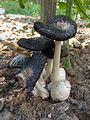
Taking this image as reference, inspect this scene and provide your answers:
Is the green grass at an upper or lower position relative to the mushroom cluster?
lower

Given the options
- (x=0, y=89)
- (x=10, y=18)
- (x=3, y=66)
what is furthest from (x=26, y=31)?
(x=0, y=89)

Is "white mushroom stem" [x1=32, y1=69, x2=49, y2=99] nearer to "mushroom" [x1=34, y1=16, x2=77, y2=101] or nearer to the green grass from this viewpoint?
"mushroom" [x1=34, y1=16, x2=77, y2=101]

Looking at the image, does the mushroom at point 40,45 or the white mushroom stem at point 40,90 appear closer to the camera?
the mushroom at point 40,45

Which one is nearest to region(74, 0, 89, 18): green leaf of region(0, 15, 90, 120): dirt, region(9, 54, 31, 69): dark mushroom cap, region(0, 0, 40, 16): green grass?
region(0, 15, 90, 120): dirt

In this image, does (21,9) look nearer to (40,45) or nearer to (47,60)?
(47,60)

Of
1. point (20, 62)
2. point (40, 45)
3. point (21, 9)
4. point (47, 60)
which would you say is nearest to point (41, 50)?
point (40, 45)

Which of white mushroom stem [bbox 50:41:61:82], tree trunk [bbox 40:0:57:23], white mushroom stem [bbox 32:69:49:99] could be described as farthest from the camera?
tree trunk [bbox 40:0:57:23]

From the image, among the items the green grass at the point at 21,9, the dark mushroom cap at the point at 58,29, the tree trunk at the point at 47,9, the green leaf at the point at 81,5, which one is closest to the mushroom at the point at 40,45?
the dark mushroom cap at the point at 58,29

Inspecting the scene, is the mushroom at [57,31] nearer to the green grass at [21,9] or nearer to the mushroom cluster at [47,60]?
the mushroom cluster at [47,60]
